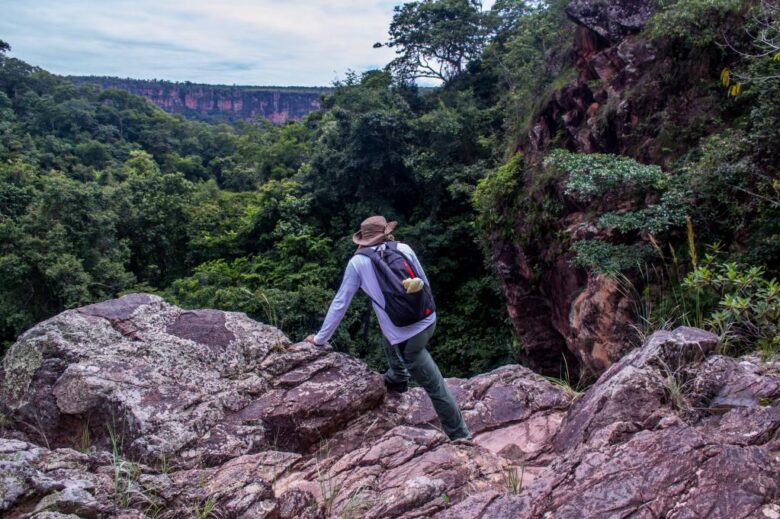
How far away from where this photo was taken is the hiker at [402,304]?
2828mm

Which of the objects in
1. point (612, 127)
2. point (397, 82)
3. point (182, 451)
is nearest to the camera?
point (182, 451)

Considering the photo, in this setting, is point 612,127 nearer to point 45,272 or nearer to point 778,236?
point 778,236

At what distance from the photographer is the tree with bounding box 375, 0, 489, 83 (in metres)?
19.5

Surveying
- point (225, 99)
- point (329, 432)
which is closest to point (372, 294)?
point (329, 432)

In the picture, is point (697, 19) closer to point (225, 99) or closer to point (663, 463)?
point (663, 463)

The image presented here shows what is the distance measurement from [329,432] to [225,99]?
10989 cm

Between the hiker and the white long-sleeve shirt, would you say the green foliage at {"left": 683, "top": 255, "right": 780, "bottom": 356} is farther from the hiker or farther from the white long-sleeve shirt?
the white long-sleeve shirt

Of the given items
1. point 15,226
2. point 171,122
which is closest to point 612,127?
point 15,226

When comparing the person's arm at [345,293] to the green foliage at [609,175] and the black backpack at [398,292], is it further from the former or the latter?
the green foliage at [609,175]

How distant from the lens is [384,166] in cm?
1565

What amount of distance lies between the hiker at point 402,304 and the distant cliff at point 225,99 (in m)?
97.6

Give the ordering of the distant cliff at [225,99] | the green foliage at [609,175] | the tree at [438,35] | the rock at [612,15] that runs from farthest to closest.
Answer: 1. the distant cliff at [225,99]
2. the tree at [438,35]
3. the rock at [612,15]
4. the green foliage at [609,175]

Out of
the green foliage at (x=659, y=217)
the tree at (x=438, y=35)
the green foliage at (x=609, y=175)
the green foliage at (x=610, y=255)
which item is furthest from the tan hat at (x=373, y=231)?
the tree at (x=438, y=35)

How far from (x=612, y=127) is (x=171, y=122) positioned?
43.5 meters
